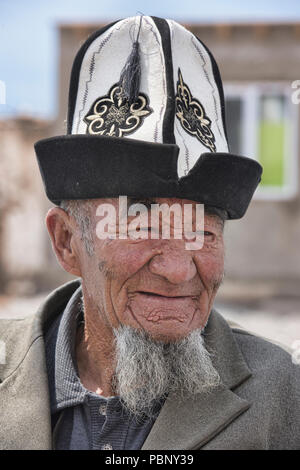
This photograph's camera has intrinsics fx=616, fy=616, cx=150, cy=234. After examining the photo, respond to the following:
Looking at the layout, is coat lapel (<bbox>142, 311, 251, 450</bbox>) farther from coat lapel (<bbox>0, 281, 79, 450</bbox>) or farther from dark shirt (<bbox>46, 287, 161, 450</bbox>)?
coat lapel (<bbox>0, 281, 79, 450</bbox>)

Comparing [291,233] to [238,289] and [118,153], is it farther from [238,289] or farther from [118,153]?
[118,153]

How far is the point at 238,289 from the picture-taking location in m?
11.2

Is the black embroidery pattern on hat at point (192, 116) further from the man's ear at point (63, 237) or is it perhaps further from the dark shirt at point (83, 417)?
the dark shirt at point (83, 417)

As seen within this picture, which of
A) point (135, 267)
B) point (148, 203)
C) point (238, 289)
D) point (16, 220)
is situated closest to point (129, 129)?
point (148, 203)

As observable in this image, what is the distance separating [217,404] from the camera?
2229mm

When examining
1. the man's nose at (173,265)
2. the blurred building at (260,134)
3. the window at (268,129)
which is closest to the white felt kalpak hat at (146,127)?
the man's nose at (173,265)

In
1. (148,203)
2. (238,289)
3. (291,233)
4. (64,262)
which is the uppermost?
(148,203)

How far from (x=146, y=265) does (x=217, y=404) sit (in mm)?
573

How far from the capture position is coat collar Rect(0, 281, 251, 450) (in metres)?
2.15

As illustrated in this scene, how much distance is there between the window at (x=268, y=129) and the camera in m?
11.0

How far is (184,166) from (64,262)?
2.14ft

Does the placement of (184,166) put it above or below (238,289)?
above

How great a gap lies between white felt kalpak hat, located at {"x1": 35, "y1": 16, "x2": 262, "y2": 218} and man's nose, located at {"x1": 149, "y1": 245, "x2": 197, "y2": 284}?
0.67ft

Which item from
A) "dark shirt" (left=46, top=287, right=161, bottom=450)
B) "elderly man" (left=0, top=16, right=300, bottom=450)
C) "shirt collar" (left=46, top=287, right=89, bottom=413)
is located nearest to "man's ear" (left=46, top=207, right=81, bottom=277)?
"elderly man" (left=0, top=16, right=300, bottom=450)
